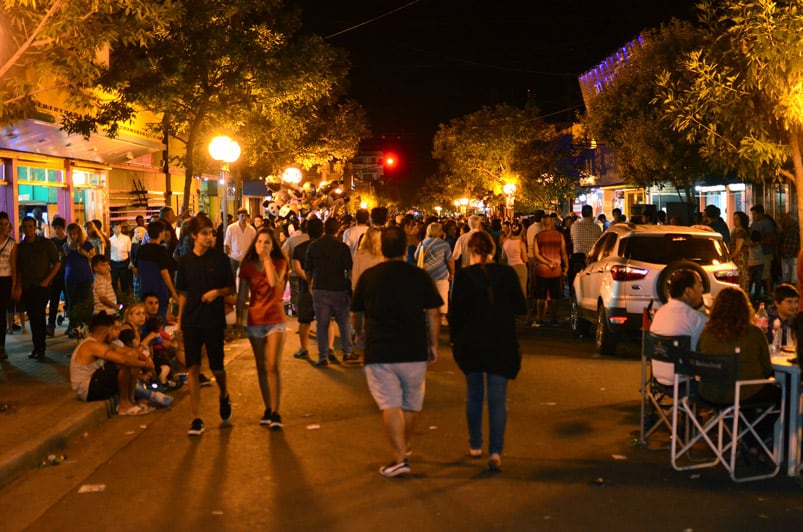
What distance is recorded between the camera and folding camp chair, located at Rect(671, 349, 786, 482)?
7500 millimetres

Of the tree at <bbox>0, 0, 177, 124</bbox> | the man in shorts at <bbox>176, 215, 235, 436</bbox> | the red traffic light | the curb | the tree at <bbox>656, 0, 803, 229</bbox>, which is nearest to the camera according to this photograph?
the curb

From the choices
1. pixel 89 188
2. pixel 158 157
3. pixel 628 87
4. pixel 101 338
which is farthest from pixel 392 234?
pixel 158 157

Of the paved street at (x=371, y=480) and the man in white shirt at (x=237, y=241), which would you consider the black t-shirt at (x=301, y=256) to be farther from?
the man in white shirt at (x=237, y=241)

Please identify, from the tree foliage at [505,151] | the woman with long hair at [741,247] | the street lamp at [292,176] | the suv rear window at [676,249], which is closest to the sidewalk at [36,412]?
the suv rear window at [676,249]

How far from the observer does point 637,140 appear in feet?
83.3

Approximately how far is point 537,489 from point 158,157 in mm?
25796

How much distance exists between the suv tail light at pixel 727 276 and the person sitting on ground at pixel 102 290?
8.06 meters

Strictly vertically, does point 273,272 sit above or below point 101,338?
above

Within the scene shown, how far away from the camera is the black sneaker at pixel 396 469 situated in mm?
7676

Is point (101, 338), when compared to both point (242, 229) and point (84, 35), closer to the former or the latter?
point (84, 35)

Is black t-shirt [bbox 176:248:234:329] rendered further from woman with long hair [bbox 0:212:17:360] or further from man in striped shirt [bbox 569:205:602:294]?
man in striped shirt [bbox 569:205:602:294]

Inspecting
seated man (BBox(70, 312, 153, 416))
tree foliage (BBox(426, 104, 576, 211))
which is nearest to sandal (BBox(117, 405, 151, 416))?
seated man (BBox(70, 312, 153, 416))

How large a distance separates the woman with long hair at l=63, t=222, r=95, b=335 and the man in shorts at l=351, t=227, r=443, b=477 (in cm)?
903

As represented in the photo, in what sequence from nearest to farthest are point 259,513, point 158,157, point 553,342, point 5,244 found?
1. point 259,513
2. point 5,244
3. point 553,342
4. point 158,157
